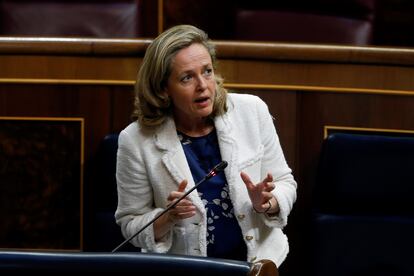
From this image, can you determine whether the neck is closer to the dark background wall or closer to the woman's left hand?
the woman's left hand

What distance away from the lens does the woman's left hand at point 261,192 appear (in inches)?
25.9

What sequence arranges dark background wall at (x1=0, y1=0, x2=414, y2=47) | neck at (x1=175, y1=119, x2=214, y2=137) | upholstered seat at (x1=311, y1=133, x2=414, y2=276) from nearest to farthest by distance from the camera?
neck at (x1=175, y1=119, x2=214, y2=137)
upholstered seat at (x1=311, y1=133, x2=414, y2=276)
dark background wall at (x1=0, y1=0, x2=414, y2=47)

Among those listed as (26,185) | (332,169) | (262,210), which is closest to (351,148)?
(332,169)

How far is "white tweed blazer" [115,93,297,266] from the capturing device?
703mm

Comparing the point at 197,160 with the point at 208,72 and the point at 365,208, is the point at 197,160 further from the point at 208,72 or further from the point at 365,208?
the point at 365,208

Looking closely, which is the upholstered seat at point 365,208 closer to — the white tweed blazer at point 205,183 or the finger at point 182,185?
the white tweed blazer at point 205,183

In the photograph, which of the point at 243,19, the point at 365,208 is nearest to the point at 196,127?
the point at 365,208

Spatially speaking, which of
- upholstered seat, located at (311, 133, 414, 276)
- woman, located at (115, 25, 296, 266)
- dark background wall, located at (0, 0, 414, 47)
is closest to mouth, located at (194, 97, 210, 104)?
woman, located at (115, 25, 296, 266)

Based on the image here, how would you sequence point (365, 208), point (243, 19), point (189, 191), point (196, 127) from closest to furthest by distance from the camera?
point (189, 191)
point (196, 127)
point (365, 208)
point (243, 19)

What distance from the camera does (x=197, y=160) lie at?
72cm

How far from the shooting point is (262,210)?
0.68 metres

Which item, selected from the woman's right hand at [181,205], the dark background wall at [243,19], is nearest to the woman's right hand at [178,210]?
the woman's right hand at [181,205]

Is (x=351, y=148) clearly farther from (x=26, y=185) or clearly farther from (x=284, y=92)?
(x=26, y=185)

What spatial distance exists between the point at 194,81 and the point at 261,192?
109 mm
